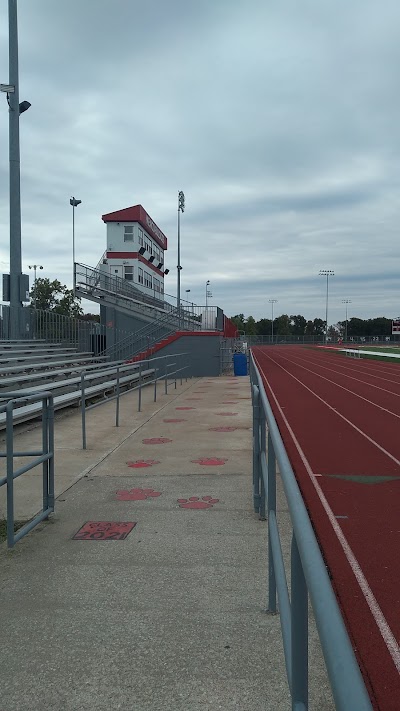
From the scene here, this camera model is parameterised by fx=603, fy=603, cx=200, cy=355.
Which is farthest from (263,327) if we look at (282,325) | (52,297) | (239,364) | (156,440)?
(156,440)

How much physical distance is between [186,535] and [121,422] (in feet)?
23.6

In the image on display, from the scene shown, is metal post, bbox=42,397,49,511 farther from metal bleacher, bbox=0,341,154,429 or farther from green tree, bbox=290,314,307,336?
green tree, bbox=290,314,307,336

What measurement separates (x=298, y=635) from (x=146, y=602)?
2024 millimetres

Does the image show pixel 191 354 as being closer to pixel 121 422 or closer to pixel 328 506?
pixel 121 422

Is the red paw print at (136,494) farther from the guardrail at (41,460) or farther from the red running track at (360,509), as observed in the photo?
the red running track at (360,509)

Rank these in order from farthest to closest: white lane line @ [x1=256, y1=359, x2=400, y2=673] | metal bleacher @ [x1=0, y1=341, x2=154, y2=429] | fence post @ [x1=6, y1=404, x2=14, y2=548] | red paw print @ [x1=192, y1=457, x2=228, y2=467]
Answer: metal bleacher @ [x1=0, y1=341, x2=154, y2=429] < red paw print @ [x1=192, y1=457, x2=228, y2=467] < fence post @ [x1=6, y1=404, x2=14, y2=548] < white lane line @ [x1=256, y1=359, x2=400, y2=673]

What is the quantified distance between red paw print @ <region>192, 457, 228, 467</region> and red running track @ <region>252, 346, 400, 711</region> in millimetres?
1040

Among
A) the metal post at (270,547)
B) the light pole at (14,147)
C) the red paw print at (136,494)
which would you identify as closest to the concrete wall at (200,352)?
the light pole at (14,147)

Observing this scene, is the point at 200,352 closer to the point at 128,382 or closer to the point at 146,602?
the point at 128,382

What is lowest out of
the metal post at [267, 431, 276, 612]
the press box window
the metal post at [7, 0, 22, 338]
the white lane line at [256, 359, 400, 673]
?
the white lane line at [256, 359, 400, 673]

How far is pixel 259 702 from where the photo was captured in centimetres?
282

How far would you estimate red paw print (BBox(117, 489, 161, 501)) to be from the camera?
642 cm

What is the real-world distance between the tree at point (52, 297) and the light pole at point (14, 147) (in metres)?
38.4

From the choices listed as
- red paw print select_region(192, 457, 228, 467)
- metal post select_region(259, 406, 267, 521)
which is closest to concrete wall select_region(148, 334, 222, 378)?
red paw print select_region(192, 457, 228, 467)
